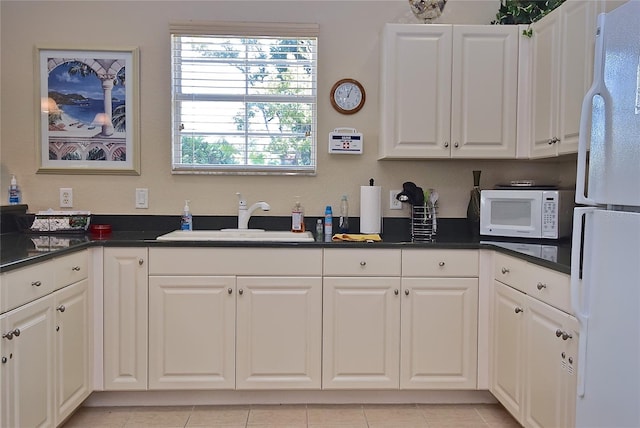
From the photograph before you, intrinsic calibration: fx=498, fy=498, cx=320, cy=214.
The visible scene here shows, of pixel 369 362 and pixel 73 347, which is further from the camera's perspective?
pixel 369 362

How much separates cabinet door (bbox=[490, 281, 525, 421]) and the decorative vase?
1.76 feet

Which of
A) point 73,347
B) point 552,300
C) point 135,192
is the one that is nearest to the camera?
point 552,300

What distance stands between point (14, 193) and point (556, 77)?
3056 millimetres

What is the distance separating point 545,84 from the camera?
2.60m

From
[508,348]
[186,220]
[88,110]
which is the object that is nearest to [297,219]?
[186,220]

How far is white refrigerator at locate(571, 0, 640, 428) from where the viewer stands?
4.62ft

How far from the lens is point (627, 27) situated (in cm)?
147

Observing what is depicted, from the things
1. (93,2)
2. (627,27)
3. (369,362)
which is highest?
(93,2)

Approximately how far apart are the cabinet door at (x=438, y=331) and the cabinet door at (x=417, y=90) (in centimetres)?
76

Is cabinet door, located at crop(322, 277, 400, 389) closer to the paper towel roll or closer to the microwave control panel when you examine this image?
the paper towel roll

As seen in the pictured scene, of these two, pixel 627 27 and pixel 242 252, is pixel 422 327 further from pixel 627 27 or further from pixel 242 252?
pixel 627 27

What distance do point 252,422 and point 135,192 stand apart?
1505 mm

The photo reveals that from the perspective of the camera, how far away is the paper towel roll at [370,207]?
2848 mm

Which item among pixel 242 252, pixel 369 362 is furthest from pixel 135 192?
pixel 369 362
